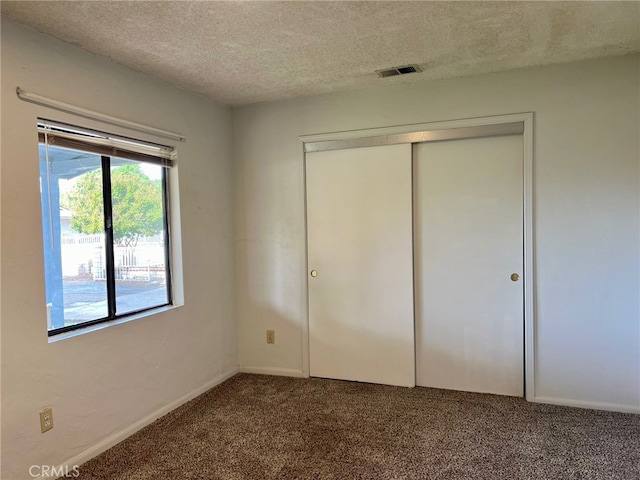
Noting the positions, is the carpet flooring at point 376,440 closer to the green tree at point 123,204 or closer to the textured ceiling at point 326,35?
the green tree at point 123,204

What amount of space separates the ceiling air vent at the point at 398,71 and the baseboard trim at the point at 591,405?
238cm

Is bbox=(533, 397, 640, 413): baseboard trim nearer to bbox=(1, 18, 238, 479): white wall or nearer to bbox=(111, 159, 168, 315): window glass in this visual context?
bbox=(1, 18, 238, 479): white wall

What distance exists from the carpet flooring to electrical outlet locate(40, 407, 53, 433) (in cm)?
32

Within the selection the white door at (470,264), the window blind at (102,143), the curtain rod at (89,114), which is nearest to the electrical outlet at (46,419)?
the window blind at (102,143)

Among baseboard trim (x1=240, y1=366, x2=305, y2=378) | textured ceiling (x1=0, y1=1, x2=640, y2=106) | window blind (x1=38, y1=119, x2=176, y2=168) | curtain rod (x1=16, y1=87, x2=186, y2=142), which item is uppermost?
textured ceiling (x1=0, y1=1, x2=640, y2=106)

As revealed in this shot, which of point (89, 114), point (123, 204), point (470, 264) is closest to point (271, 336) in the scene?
point (123, 204)

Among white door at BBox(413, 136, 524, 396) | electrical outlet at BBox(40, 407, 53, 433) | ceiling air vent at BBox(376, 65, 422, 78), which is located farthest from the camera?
white door at BBox(413, 136, 524, 396)

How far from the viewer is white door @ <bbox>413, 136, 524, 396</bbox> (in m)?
2.99

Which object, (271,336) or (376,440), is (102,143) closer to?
(271,336)

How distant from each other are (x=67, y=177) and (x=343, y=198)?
6.18 ft

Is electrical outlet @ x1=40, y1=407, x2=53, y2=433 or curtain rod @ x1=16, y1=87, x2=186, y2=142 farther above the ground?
curtain rod @ x1=16, y1=87, x2=186, y2=142

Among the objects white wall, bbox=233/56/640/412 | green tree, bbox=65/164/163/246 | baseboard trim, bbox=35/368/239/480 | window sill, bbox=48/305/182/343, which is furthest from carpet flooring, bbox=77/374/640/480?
green tree, bbox=65/164/163/246

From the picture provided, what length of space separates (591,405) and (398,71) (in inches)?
101

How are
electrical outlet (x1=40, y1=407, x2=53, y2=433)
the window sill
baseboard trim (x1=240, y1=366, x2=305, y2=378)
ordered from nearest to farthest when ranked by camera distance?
electrical outlet (x1=40, y1=407, x2=53, y2=433), the window sill, baseboard trim (x1=240, y1=366, x2=305, y2=378)
